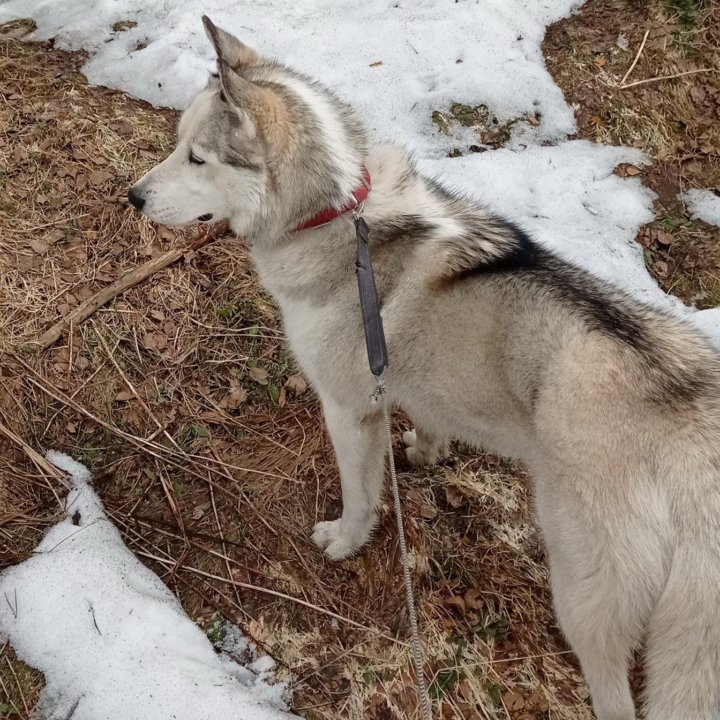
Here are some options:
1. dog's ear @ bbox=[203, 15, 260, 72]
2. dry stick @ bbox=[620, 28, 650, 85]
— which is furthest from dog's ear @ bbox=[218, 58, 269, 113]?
dry stick @ bbox=[620, 28, 650, 85]

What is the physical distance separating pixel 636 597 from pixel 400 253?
154 centimetres

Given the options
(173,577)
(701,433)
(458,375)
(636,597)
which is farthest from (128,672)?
(701,433)

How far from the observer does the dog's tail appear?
1841 millimetres

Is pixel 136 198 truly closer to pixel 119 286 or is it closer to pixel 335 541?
pixel 119 286

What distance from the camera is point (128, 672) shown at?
2.62 metres

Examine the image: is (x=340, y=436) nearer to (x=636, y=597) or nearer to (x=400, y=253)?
(x=400, y=253)

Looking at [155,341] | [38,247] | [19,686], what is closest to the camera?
[19,686]

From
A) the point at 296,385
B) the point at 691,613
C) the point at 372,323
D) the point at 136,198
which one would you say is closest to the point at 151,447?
the point at 296,385

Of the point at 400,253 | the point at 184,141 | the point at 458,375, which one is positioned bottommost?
the point at 458,375

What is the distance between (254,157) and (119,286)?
167cm

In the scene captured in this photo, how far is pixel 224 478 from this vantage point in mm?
3285

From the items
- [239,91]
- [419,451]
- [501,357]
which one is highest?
[239,91]

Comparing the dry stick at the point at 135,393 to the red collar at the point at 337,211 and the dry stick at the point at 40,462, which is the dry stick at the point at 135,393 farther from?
the red collar at the point at 337,211

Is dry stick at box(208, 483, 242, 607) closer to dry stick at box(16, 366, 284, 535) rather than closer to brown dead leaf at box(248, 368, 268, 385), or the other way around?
dry stick at box(16, 366, 284, 535)
